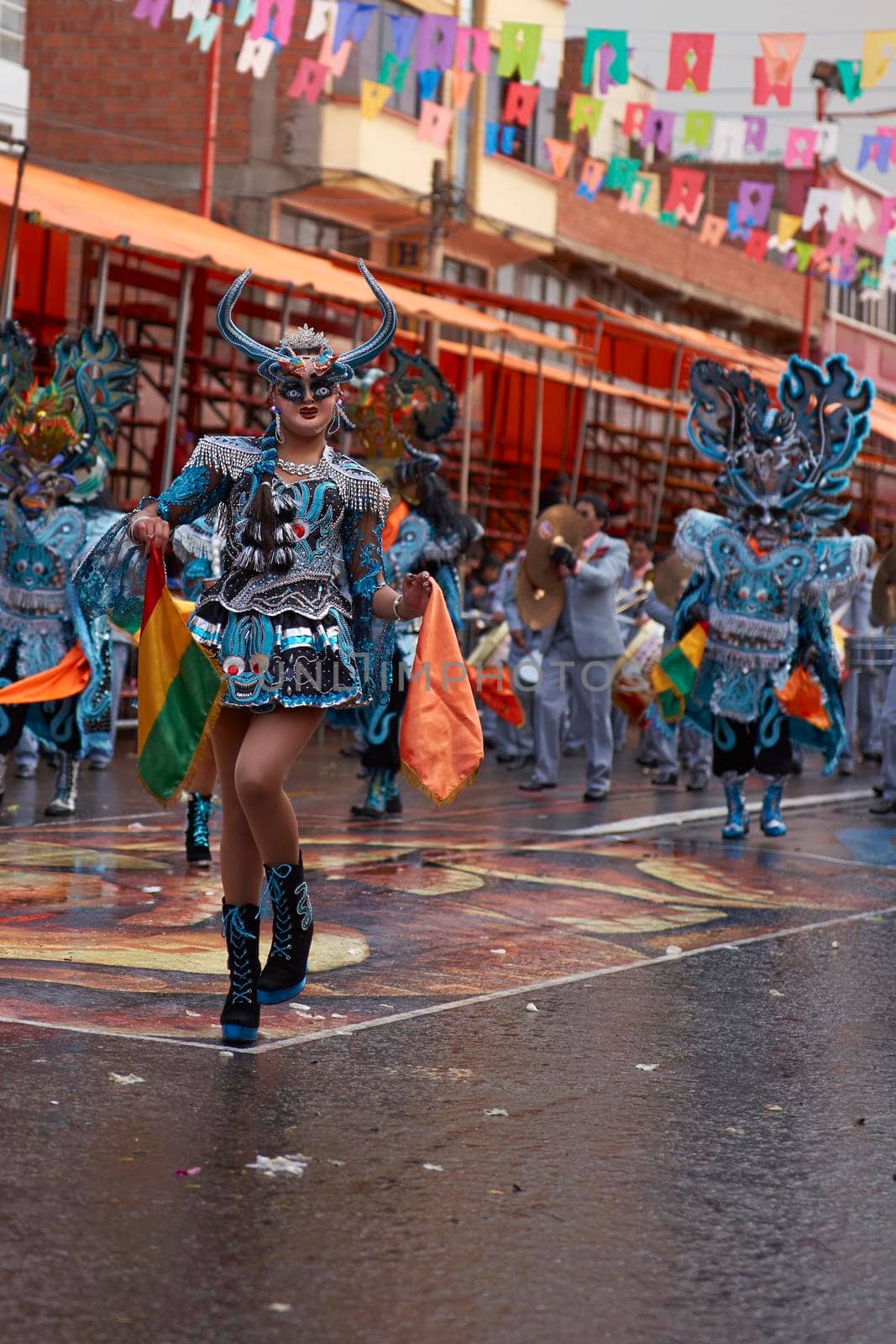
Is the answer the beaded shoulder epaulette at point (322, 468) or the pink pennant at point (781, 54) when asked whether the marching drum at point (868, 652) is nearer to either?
the pink pennant at point (781, 54)

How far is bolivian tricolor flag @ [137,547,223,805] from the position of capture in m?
5.98

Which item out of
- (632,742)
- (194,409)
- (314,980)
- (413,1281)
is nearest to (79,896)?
(314,980)

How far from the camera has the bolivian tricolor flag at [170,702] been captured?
5984 millimetres

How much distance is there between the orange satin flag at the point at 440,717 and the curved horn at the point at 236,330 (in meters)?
0.85

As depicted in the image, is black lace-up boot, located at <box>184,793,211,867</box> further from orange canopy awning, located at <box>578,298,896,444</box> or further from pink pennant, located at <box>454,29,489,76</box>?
pink pennant, located at <box>454,29,489,76</box>

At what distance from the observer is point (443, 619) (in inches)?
240

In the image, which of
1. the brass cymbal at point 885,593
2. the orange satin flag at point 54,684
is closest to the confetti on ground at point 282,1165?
the orange satin flag at point 54,684

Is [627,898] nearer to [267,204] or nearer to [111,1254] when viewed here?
[111,1254]

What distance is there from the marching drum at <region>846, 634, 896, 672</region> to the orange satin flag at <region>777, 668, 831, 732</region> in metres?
5.42

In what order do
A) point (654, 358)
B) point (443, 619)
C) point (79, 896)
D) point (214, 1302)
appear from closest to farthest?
point (214, 1302) → point (443, 619) → point (79, 896) → point (654, 358)

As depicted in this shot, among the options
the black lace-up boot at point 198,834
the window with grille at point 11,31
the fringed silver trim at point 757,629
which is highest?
the window with grille at point 11,31

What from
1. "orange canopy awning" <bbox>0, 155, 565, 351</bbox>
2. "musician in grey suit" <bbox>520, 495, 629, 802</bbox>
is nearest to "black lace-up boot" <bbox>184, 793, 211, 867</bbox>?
"musician in grey suit" <bbox>520, 495, 629, 802</bbox>

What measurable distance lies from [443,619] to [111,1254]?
2571 millimetres

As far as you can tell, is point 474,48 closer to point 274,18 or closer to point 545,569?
point 274,18
